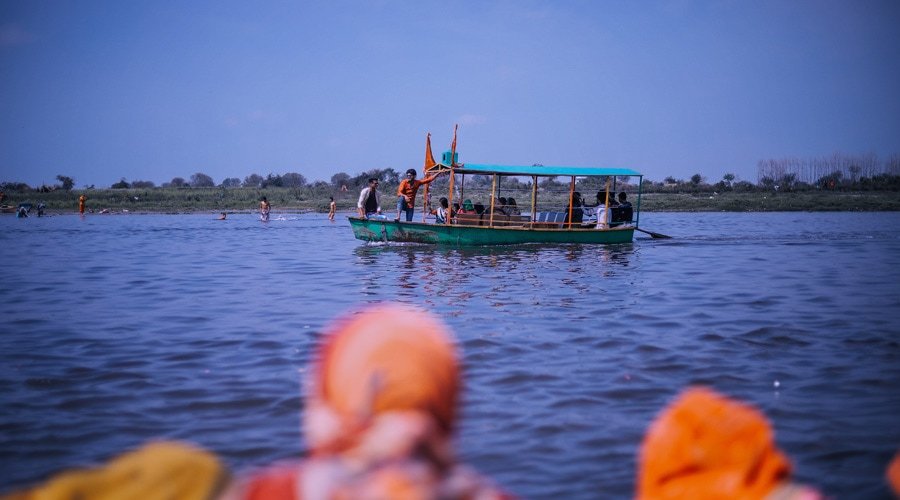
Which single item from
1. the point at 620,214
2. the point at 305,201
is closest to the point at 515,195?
the point at 305,201

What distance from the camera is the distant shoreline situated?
195 feet

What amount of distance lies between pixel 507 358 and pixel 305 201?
62.7m

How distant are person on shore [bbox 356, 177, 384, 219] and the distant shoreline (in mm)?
34842

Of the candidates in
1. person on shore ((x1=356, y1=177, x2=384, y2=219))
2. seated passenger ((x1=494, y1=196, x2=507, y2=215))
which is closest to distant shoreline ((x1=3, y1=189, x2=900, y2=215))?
seated passenger ((x1=494, y1=196, x2=507, y2=215))

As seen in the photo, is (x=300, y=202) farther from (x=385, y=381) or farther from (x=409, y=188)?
(x=385, y=381)

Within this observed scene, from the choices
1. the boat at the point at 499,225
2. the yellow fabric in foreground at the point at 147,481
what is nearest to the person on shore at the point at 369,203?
the boat at the point at 499,225

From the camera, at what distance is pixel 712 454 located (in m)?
2.03

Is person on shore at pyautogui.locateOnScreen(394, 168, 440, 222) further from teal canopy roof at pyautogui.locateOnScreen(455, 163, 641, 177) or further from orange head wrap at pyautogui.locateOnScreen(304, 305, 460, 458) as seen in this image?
orange head wrap at pyautogui.locateOnScreen(304, 305, 460, 458)

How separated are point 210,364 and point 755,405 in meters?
4.88

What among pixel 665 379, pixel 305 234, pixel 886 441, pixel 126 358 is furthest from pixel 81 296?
pixel 305 234

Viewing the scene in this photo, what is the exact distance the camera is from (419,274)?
14.8m

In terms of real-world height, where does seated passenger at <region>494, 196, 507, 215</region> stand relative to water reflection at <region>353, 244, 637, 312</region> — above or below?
above

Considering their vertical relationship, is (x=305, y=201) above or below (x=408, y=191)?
below

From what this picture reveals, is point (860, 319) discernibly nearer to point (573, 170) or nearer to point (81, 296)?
point (81, 296)
